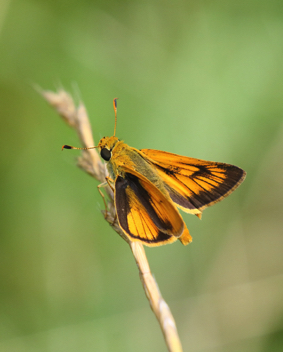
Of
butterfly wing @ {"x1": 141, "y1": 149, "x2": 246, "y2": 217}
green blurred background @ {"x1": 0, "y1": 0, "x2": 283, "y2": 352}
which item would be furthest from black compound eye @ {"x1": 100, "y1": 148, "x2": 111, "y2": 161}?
green blurred background @ {"x1": 0, "y1": 0, "x2": 283, "y2": 352}

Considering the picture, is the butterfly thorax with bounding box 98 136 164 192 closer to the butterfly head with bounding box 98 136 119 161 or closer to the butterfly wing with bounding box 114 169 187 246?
the butterfly head with bounding box 98 136 119 161

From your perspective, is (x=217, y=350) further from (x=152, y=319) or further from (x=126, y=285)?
(x=126, y=285)

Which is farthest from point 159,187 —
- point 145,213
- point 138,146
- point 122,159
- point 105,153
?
point 138,146

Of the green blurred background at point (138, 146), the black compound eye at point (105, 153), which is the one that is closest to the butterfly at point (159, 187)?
the black compound eye at point (105, 153)

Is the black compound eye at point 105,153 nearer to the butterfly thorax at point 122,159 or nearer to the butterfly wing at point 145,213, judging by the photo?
the butterfly thorax at point 122,159

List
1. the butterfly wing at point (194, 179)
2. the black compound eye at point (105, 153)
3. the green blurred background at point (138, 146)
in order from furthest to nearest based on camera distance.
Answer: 1. the green blurred background at point (138, 146)
2. the black compound eye at point (105, 153)
3. the butterfly wing at point (194, 179)
